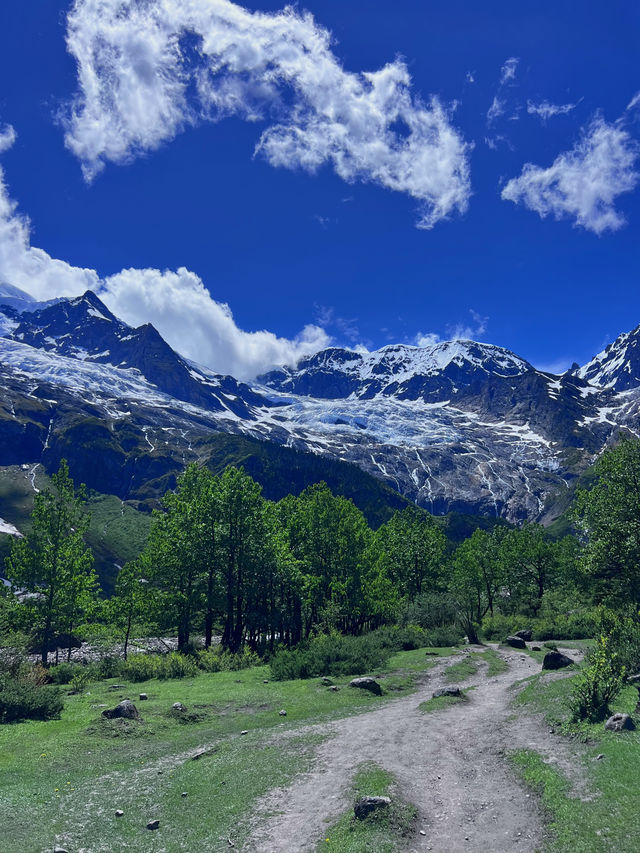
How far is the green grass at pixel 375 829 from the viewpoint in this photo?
12.4 m

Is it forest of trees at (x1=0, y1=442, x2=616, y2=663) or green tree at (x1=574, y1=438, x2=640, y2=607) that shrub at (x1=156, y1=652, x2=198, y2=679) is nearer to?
forest of trees at (x1=0, y1=442, x2=616, y2=663)

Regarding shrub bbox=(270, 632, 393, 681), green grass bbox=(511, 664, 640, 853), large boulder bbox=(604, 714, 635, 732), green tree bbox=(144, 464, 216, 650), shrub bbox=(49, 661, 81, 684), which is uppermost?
green tree bbox=(144, 464, 216, 650)

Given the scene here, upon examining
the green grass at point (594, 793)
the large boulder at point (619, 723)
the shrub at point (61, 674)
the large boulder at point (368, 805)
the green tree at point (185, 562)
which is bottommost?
the shrub at point (61, 674)

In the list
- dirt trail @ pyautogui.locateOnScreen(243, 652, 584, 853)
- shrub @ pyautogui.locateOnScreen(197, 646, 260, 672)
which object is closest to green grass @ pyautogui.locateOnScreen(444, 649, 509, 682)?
dirt trail @ pyautogui.locateOnScreen(243, 652, 584, 853)

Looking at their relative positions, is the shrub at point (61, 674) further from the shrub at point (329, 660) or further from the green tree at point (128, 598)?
the shrub at point (329, 660)

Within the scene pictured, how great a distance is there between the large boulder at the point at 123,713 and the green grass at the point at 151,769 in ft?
1.39

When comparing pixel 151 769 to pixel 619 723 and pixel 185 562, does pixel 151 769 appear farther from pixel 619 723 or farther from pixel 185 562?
pixel 185 562

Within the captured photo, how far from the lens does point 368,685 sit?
31.4 meters

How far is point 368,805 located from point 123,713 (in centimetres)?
1419

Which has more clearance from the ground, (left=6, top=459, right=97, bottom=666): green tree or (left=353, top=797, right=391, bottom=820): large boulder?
(left=6, top=459, right=97, bottom=666): green tree

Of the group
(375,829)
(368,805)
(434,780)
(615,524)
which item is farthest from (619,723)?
(615,524)

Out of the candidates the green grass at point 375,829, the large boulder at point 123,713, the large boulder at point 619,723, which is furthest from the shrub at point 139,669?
the large boulder at point 619,723

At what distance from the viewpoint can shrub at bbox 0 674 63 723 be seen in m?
23.4

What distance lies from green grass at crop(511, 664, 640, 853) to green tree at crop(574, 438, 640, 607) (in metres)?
14.3
